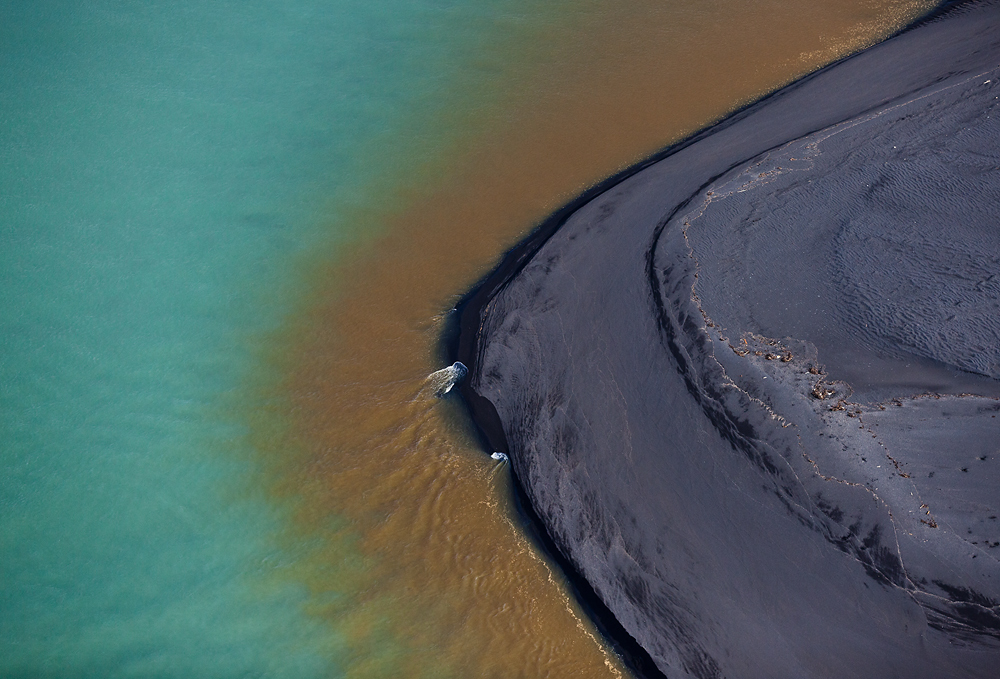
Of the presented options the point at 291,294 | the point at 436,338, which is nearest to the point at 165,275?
the point at 291,294

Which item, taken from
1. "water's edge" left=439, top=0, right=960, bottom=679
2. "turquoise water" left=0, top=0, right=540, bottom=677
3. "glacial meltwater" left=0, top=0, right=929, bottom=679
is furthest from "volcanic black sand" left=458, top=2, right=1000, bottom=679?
"turquoise water" left=0, top=0, right=540, bottom=677

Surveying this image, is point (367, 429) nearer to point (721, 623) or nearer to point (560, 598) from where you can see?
point (560, 598)

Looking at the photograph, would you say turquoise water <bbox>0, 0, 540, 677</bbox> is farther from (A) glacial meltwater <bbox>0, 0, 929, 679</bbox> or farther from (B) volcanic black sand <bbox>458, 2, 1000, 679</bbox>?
(B) volcanic black sand <bbox>458, 2, 1000, 679</bbox>

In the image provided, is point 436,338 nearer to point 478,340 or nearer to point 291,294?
point 478,340

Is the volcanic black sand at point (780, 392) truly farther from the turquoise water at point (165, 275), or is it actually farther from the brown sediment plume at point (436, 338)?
the turquoise water at point (165, 275)

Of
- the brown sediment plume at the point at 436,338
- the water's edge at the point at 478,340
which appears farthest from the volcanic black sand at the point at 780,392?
the brown sediment plume at the point at 436,338
